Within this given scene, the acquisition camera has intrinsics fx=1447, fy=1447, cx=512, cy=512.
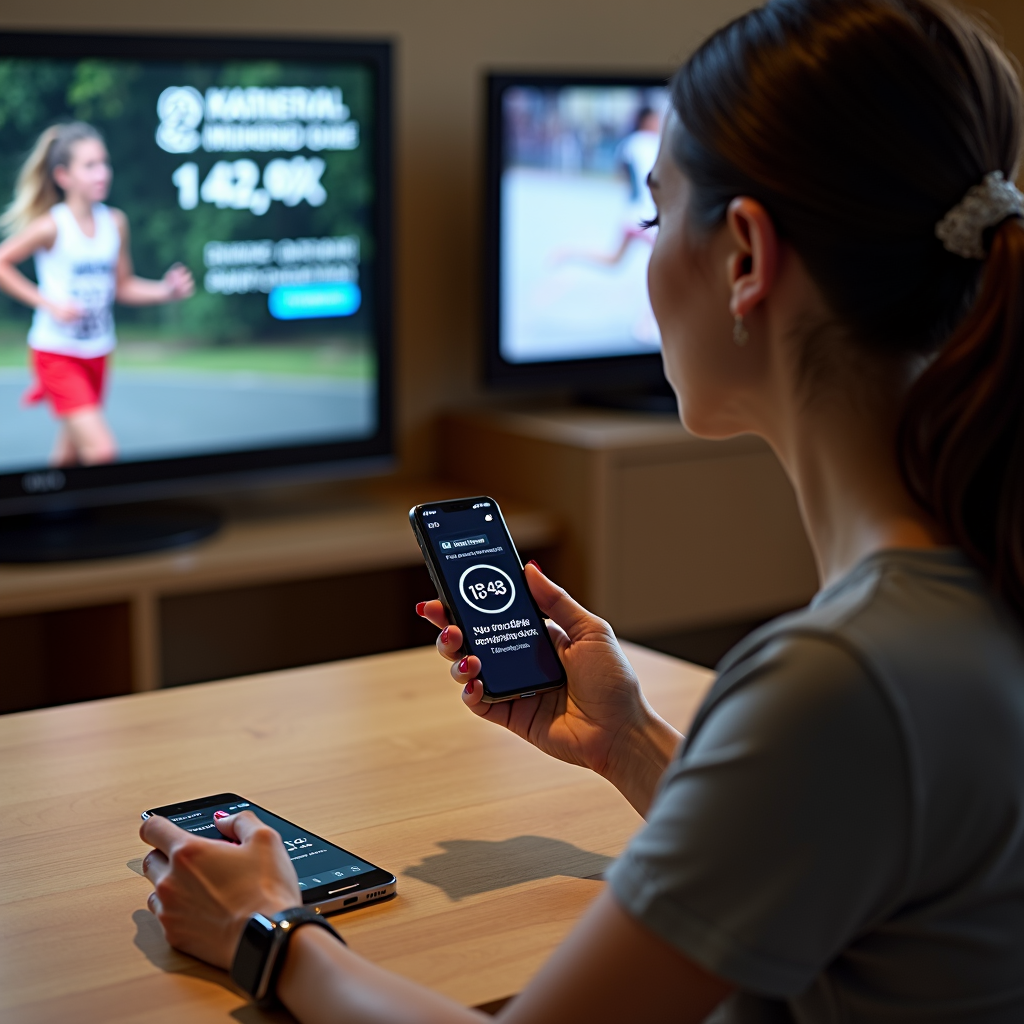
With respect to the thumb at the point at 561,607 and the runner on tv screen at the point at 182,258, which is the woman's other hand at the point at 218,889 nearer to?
the thumb at the point at 561,607

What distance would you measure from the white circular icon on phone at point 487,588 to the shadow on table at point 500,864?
0.19m

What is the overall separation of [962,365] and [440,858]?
22.4 inches

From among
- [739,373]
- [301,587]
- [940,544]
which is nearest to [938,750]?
[940,544]

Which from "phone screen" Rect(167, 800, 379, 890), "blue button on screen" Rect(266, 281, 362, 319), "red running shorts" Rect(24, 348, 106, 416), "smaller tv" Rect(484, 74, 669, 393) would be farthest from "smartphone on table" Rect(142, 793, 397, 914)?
"smaller tv" Rect(484, 74, 669, 393)

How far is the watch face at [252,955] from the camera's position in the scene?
904 mm

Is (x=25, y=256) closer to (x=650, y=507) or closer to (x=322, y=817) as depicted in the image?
(x=650, y=507)

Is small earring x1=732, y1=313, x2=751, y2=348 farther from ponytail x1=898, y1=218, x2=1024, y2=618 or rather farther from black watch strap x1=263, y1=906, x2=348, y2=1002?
black watch strap x1=263, y1=906, x2=348, y2=1002

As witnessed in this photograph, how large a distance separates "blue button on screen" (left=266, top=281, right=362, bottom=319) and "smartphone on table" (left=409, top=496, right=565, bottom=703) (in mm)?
1676

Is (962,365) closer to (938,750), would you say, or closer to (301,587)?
(938,750)

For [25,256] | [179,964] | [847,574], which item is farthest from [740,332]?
[25,256]

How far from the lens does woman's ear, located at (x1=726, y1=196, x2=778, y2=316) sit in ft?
2.72

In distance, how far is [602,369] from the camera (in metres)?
3.30

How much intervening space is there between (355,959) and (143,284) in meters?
2.02

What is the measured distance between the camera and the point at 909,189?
802mm
